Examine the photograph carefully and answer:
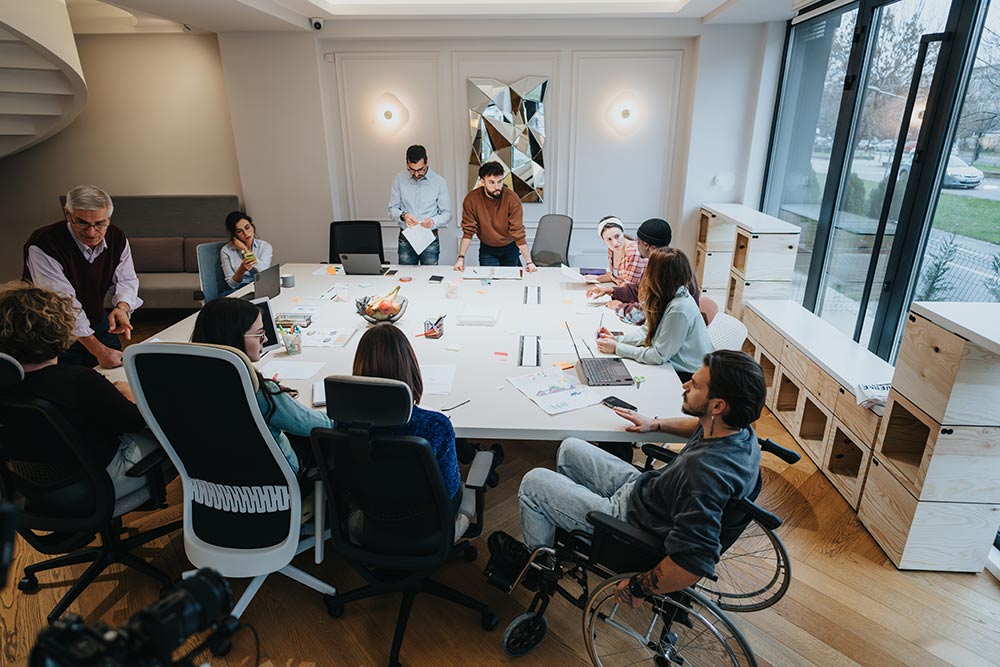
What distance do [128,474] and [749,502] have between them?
1955 mm

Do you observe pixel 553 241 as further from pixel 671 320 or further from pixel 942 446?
pixel 942 446

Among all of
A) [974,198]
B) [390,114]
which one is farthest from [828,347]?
[390,114]

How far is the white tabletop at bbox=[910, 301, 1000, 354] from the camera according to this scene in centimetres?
192

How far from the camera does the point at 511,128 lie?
18.3 feet

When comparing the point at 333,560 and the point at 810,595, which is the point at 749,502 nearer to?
the point at 810,595

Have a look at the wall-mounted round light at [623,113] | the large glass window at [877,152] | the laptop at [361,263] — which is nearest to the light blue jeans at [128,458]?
the laptop at [361,263]

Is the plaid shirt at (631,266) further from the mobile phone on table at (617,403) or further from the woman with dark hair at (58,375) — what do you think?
the woman with dark hair at (58,375)

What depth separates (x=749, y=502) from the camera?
1581 mm

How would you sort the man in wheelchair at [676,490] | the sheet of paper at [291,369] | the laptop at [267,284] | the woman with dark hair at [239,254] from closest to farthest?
the man in wheelchair at [676,490]
the sheet of paper at [291,369]
the laptop at [267,284]
the woman with dark hair at [239,254]

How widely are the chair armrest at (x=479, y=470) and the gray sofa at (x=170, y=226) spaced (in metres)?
4.84

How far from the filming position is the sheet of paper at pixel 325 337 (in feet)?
9.42

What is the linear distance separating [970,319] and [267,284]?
3.49m

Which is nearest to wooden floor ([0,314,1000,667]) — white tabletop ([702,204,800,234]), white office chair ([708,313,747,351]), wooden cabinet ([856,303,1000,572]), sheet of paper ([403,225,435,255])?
wooden cabinet ([856,303,1000,572])

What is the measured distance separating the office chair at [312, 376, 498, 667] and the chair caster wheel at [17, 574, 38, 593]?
4.02 feet
